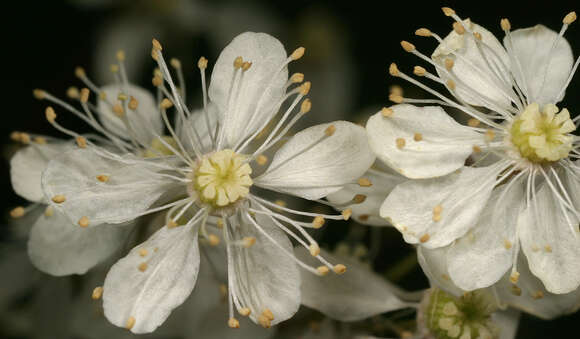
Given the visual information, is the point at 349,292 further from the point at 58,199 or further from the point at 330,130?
the point at 58,199

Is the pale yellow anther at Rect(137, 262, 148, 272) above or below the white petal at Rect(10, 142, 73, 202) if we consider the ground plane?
below

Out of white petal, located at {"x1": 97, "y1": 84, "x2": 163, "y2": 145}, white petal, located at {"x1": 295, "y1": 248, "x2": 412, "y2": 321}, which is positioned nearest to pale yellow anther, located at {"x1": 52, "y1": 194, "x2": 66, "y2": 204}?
white petal, located at {"x1": 97, "y1": 84, "x2": 163, "y2": 145}

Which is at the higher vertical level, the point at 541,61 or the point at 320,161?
the point at 541,61

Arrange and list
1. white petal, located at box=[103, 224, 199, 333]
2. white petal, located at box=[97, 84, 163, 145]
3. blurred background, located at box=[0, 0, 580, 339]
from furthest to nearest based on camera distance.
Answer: blurred background, located at box=[0, 0, 580, 339], white petal, located at box=[97, 84, 163, 145], white petal, located at box=[103, 224, 199, 333]

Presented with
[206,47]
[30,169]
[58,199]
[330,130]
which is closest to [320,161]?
[330,130]

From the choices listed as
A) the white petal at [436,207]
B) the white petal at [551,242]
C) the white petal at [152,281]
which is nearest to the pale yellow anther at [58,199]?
the white petal at [152,281]

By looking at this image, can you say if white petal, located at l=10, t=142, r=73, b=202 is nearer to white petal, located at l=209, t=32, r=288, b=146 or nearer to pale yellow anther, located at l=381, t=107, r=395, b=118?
white petal, located at l=209, t=32, r=288, b=146

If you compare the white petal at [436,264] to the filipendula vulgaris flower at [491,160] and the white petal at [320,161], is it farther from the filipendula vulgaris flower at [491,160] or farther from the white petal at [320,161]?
the white petal at [320,161]
